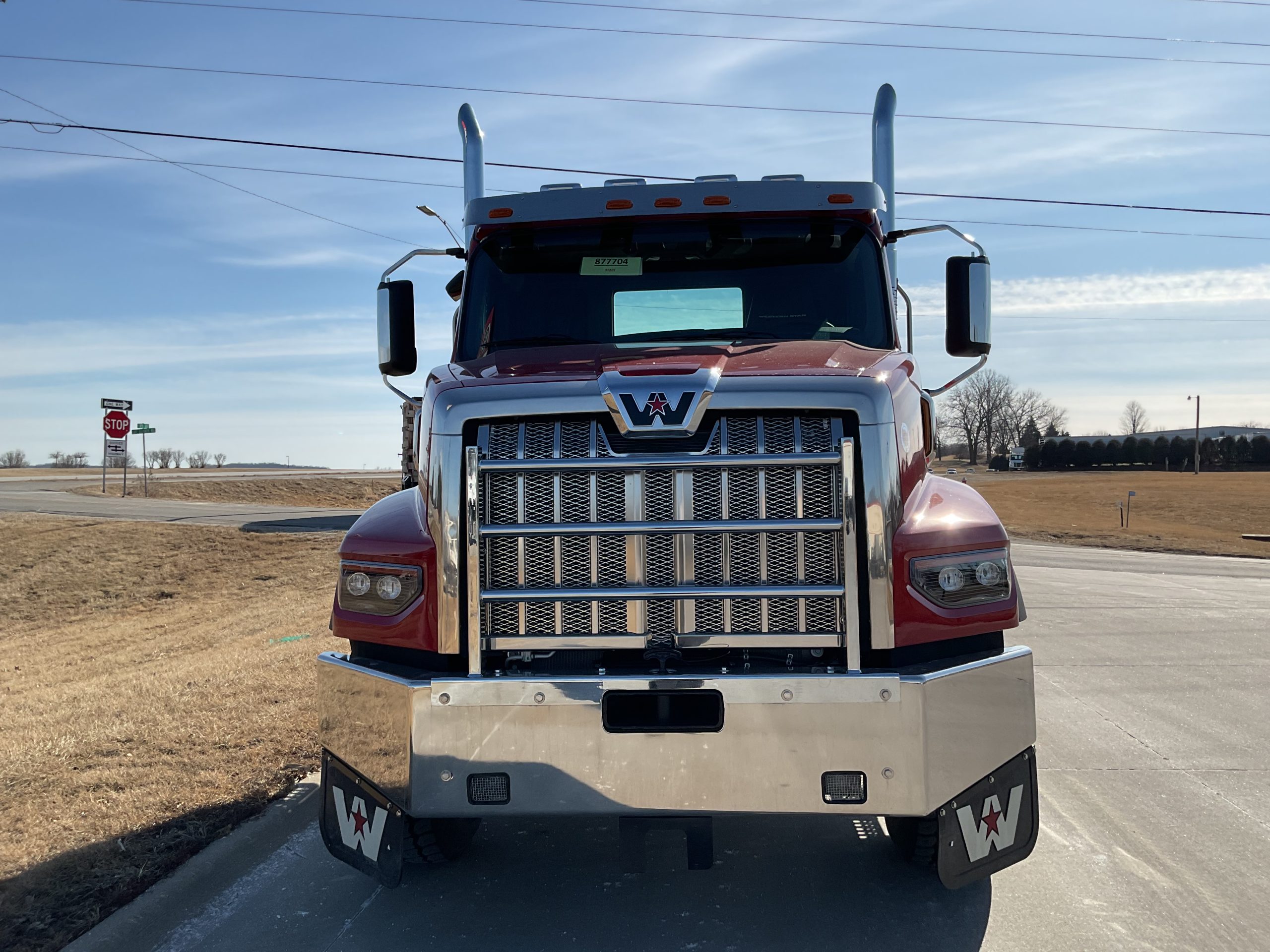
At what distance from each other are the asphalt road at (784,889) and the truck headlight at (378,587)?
3.62 ft

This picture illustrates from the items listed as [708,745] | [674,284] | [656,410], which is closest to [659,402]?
[656,410]

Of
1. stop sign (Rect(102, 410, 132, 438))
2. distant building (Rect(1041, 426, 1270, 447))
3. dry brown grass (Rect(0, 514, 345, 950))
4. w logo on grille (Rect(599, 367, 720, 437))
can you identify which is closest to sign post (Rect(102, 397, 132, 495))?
stop sign (Rect(102, 410, 132, 438))

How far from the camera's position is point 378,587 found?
3418 mm

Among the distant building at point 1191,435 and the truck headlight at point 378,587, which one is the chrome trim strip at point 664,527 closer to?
the truck headlight at point 378,587

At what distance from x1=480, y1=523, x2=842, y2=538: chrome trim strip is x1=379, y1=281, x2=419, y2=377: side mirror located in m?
2.04

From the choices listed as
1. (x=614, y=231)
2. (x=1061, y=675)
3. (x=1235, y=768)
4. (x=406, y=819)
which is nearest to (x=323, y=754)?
(x=406, y=819)

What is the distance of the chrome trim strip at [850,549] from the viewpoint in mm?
3133

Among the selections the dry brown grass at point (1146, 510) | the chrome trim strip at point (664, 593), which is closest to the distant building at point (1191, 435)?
the dry brown grass at point (1146, 510)

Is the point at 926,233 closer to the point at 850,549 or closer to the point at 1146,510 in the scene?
the point at 850,549

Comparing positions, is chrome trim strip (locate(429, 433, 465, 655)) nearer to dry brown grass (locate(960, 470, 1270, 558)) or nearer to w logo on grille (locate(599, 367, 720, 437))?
w logo on grille (locate(599, 367, 720, 437))

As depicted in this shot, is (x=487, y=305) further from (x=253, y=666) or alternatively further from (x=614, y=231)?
(x=253, y=666)

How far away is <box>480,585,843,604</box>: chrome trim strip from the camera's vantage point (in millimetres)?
3172

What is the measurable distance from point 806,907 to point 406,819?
4.78ft

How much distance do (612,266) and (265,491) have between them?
134 feet
